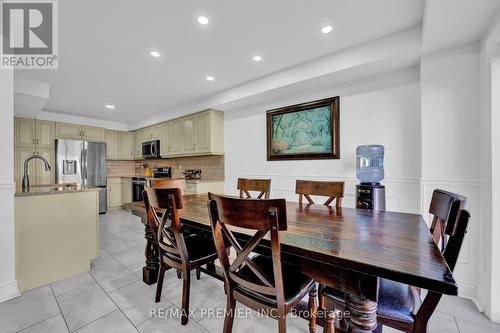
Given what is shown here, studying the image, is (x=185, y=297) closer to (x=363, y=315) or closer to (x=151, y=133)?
(x=363, y=315)

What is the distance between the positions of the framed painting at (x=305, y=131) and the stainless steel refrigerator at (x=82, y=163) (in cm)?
390

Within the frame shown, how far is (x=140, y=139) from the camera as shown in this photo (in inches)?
234

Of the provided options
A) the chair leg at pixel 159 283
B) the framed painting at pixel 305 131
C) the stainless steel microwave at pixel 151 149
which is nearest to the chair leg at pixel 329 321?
the chair leg at pixel 159 283

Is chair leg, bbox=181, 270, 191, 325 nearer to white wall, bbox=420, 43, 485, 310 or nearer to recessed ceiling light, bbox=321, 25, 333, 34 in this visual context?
white wall, bbox=420, 43, 485, 310

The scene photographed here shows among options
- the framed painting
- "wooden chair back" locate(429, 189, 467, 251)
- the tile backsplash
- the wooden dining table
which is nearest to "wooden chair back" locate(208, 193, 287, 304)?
the wooden dining table

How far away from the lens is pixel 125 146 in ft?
20.0

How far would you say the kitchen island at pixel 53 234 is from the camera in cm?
202

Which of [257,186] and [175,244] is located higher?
[257,186]

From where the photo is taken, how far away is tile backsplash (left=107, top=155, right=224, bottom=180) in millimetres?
4520

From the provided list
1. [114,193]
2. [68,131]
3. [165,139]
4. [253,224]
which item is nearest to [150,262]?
[253,224]

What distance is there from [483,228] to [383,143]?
1.17 meters

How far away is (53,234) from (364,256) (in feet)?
9.20

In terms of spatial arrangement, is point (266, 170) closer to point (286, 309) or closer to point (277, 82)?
point (277, 82)

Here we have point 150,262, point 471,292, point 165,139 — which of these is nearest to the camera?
point 471,292
